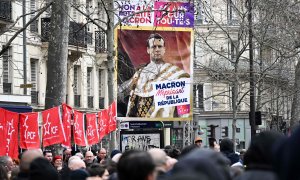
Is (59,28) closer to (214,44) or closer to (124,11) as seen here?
(124,11)

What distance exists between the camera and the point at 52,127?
21375 millimetres

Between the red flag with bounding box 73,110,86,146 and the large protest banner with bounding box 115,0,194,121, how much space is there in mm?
8958

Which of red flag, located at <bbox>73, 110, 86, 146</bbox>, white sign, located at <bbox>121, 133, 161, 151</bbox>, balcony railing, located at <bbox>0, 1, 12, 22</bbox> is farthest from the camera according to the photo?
balcony railing, located at <bbox>0, 1, 12, 22</bbox>

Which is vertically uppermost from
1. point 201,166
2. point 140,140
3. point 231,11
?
point 231,11

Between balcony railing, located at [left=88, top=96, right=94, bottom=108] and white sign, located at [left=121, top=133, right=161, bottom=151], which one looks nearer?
white sign, located at [left=121, top=133, right=161, bottom=151]

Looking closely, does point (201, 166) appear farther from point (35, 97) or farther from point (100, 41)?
point (100, 41)

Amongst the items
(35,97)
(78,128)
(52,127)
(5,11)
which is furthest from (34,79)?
(52,127)

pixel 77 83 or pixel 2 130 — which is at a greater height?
pixel 77 83

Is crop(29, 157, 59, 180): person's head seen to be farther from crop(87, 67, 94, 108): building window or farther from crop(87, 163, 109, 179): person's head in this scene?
crop(87, 67, 94, 108): building window

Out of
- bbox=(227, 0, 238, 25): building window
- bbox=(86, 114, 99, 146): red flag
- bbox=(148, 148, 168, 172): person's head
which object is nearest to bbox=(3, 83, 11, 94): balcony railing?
bbox=(227, 0, 238, 25): building window

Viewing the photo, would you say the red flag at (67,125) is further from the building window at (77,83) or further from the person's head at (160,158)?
the building window at (77,83)

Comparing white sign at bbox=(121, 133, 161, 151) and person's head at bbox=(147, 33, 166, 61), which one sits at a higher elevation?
person's head at bbox=(147, 33, 166, 61)

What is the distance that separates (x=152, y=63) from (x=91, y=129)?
10072mm

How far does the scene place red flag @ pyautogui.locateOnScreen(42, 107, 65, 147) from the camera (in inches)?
834
